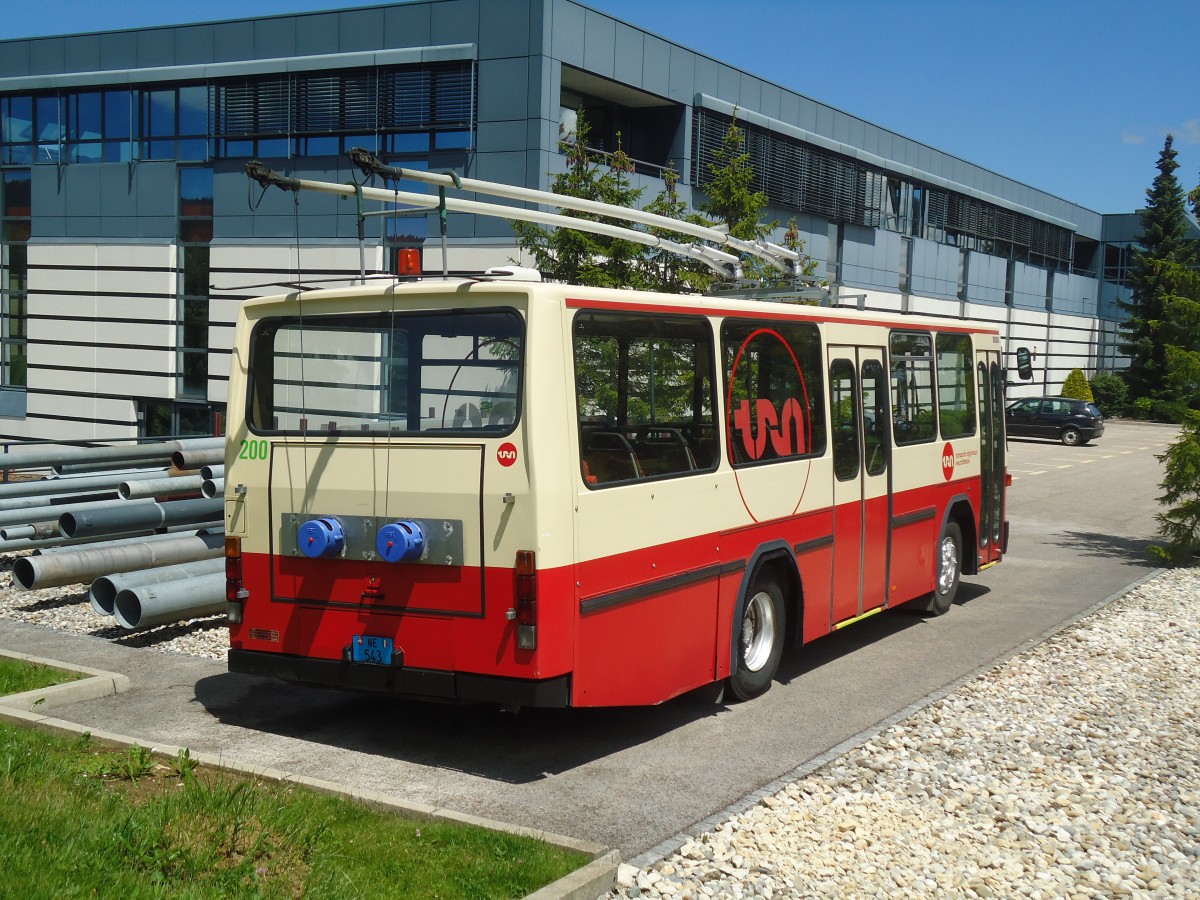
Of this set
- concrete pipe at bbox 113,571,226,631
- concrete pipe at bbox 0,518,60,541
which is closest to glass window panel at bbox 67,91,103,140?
concrete pipe at bbox 0,518,60,541

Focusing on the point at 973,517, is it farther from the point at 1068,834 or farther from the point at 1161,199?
the point at 1161,199

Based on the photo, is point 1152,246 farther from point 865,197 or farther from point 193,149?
point 193,149

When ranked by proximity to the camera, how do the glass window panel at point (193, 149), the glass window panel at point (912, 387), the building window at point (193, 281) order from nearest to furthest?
the glass window panel at point (912, 387), the glass window panel at point (193, 149), the building window at point (193, 281)

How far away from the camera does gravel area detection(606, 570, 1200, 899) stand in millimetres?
5852

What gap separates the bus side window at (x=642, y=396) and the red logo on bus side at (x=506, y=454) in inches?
17.1

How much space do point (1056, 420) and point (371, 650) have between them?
125 ft

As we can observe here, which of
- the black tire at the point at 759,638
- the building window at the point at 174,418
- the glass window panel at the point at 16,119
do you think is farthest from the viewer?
the glass window panel at the point at 16,119

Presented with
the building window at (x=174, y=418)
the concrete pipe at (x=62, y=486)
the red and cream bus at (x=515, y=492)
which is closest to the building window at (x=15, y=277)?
the building window at (x=174, y=418)

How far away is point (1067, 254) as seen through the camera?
63469 millimetres

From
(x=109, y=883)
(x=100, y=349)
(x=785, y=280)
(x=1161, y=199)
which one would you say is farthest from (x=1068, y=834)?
(x=1161, y=199)

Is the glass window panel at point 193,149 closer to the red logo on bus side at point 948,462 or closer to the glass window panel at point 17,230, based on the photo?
the glass window panel at point 17,230

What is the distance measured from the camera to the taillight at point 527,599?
6.94 meters

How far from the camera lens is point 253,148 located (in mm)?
27922

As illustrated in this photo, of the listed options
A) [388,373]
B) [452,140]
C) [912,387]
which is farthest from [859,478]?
[452,140]
